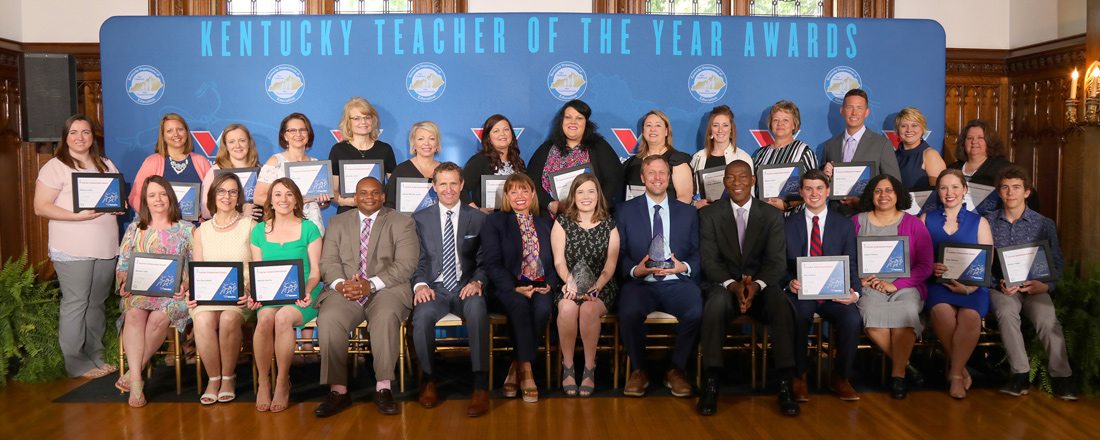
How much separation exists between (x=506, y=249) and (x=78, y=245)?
9.80ft

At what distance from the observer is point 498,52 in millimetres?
5770

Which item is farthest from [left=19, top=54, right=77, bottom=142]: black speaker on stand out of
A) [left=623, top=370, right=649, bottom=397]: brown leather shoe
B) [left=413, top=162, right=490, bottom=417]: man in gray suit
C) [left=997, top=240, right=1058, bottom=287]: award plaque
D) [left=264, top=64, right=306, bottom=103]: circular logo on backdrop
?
[left=997, top=240, right=1058, bottom=287]: award plaque

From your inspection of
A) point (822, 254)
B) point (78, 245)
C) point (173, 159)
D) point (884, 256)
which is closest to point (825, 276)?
point (822, 254)

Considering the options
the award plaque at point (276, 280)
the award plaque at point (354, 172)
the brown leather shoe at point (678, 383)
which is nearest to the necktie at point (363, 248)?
the award plaque at point (276, 280)

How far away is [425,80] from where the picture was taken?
19.0 ft

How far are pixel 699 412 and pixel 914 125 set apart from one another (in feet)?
9.99

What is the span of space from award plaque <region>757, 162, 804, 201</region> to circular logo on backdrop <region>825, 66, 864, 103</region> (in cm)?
127

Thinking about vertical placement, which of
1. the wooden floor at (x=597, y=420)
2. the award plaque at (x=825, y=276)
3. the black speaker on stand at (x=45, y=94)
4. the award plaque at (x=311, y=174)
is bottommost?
the wooden floor at (x=597, y=420)

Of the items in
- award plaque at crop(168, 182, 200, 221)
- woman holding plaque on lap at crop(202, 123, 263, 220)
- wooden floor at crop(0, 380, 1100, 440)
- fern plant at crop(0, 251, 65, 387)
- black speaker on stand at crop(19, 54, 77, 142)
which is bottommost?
wooden floor at crop(0, 380, 1100, 440)

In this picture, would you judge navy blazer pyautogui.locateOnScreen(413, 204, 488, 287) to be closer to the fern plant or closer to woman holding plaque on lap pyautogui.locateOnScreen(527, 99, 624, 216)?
woman holding plaque on lap pyautogui.locateOnScreen(527, 99, 624, 216)

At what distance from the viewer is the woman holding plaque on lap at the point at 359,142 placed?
5402 millimetres

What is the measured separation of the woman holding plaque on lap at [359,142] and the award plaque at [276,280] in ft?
4.10

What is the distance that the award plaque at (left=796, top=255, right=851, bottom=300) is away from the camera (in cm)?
432

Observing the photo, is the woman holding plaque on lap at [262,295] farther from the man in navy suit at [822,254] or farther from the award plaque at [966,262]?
the award plaque at [966,262]
